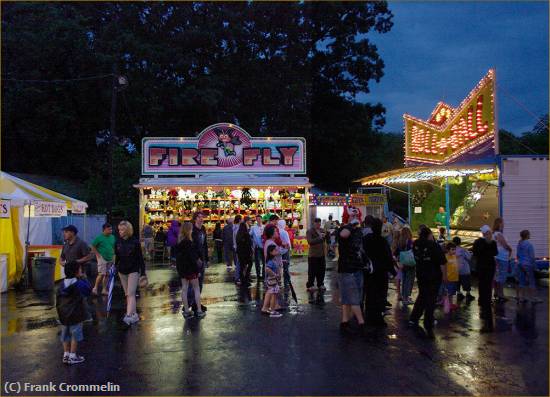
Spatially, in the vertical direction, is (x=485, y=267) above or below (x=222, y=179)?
below

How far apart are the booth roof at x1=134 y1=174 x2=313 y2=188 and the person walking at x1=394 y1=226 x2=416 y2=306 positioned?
13.0 metres

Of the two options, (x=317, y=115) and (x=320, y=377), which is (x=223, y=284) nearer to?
(x=320, y=377)

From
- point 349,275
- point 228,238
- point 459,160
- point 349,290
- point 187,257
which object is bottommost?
point 349,290

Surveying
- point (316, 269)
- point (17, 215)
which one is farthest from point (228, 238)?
point (17, 215)

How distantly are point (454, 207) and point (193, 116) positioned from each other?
2229 centimetres

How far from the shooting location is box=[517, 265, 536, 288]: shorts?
1017 centimetres

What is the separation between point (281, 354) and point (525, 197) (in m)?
9.56

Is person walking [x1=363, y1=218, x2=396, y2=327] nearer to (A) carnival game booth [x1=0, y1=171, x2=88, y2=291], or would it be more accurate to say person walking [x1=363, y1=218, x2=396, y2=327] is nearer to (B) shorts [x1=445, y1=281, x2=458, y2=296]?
(B) shorts [x1=445, y1=281, x2=458, y2=296]

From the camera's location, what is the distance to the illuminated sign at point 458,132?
45.5 feet

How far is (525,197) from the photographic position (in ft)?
43.2

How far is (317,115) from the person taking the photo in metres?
39.2

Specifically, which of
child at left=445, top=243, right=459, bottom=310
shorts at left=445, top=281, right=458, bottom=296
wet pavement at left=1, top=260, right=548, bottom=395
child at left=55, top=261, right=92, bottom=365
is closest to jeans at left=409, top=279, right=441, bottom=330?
wet pavement at left=1, top=260, right=548, bottom=395

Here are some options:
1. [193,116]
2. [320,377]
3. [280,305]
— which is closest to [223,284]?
[280,305]

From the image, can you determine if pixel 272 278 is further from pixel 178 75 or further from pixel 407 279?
pixel 178 75
